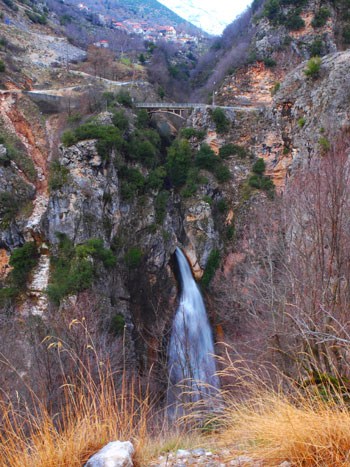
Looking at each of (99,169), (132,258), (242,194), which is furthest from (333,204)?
(242,194)

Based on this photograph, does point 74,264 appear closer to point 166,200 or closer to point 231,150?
point 166,200

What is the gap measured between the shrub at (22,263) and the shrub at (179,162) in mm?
10320

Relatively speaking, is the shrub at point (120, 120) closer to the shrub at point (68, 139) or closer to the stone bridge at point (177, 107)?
the shrub at point (68, 139)

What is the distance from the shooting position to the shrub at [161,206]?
18302 millimetres

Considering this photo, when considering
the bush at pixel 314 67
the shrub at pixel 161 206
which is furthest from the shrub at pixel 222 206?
the bush at pixel 314 67

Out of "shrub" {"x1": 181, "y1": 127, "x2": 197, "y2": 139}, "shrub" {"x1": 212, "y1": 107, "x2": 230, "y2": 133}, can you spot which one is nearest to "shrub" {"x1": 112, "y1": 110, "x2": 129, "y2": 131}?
"shrub" {"x1": 181, "y1": 127, "x2": 197, "y2": 139}

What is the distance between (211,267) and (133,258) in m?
5.74

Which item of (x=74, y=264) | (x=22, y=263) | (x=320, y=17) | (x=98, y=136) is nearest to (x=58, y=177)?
(x=98, y=136)

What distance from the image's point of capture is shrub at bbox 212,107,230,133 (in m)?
21.6

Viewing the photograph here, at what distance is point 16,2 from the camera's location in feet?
109

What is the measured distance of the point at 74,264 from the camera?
13.6 m

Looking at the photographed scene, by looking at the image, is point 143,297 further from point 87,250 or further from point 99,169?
point 99,169

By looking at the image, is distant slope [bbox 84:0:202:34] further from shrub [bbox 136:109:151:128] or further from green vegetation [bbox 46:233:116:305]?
green vegetation [bbox 46:233:116:305]

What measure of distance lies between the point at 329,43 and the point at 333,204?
1084 inches
